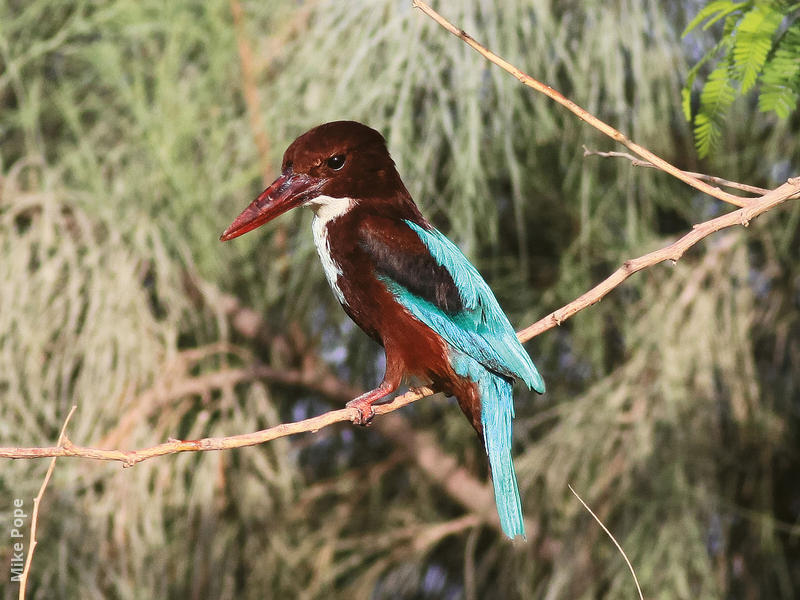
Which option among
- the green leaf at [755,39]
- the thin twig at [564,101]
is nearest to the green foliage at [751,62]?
the green leaf at [755,39]

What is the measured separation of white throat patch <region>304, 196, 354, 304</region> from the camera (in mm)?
2141

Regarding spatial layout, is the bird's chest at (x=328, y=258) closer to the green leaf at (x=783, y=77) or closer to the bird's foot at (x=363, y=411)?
the bird's foot at (x=363, y=411)

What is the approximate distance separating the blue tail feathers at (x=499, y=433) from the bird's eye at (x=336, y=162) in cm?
45

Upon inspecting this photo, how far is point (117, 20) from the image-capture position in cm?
347

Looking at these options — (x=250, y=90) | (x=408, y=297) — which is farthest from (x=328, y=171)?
(x=250, y=90)

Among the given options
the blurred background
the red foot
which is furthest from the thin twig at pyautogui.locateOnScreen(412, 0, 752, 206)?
the blurred background

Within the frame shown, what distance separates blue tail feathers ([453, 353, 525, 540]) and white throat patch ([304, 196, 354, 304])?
28 centimetres

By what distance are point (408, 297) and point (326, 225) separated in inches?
9.2

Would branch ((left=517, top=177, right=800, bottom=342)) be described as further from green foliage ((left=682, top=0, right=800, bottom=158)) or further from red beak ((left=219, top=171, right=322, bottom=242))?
red beak ((left=219, top=171, right=322, bottom=242))

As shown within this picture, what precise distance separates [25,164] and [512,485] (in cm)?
197

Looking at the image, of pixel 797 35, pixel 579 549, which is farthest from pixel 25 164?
pixel 797 35

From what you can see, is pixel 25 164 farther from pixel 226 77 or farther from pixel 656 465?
pixel 656 465

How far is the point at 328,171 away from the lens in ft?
7.20

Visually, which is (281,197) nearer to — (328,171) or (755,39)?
(328,171)
